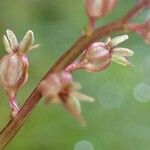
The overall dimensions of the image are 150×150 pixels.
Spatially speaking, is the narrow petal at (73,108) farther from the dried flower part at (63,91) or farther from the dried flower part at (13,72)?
the dried flower part at (13,72)

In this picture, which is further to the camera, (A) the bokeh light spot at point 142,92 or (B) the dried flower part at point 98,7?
(A) the bokeh light spot at point 142,92

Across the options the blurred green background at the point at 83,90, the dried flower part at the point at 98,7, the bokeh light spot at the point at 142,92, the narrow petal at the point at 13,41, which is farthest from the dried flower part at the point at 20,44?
the bokeh light spot at the point at 142,92

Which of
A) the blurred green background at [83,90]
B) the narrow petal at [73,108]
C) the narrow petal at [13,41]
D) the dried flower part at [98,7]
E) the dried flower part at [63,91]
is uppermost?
the dried flower part at [98,7]

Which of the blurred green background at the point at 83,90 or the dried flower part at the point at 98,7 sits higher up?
the dried flower part at the point at 98,7

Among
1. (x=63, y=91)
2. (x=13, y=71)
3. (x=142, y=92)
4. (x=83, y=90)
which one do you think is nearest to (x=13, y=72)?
(x=13, y=71)

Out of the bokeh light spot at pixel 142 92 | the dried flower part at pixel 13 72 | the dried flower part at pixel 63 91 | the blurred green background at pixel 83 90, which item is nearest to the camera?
the dried flower part at pixel 63 91

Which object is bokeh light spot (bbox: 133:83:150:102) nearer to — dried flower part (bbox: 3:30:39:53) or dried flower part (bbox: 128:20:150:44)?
dried flower part (bbox: 3:30:39:53)
